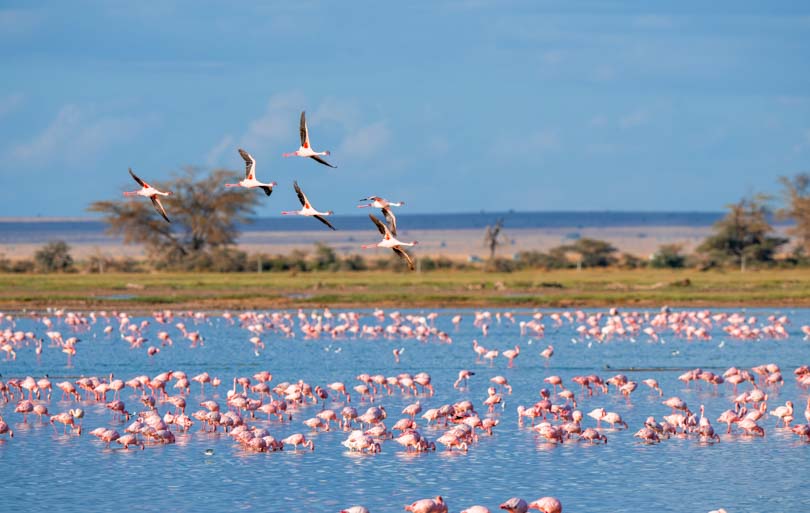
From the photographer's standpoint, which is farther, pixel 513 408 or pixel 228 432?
pixel 513 408

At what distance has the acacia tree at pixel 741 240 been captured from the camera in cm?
6147

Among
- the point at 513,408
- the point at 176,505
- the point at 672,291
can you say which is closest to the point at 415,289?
A: the point at 672,291

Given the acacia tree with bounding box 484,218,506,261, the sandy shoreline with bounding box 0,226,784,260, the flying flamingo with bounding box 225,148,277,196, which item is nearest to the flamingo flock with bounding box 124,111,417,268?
the flying flamingo with bounding box 225,148,277,196

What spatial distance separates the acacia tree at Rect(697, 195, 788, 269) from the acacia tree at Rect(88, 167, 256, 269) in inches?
951

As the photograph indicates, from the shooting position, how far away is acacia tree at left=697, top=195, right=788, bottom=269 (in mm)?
61469

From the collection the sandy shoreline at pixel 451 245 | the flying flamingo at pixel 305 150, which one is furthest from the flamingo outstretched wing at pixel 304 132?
the sandy shoreline at pixel 451 245

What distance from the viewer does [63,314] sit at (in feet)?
131

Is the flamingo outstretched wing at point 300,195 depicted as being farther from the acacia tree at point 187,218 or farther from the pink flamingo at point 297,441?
the acacia tree at point 187,218

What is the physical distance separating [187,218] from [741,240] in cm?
2882

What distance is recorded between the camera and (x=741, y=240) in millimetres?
63281

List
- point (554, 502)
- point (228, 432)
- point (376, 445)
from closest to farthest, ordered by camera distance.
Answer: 1. point (554, 502)
2. point (376, 445)
3. point (228, 432)

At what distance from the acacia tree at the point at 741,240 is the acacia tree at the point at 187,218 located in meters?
24.2

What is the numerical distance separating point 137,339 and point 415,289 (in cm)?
1804

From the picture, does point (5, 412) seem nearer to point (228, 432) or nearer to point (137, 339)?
point (228, 432)
